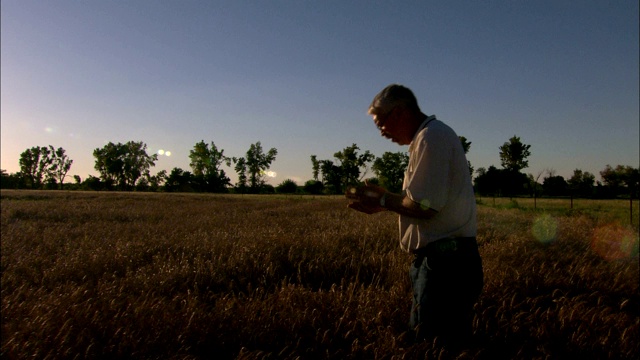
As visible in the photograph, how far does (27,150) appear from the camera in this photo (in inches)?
4946

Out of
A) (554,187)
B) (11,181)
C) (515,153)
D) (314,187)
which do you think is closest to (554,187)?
(554,187)

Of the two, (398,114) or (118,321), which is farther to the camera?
(118,321)

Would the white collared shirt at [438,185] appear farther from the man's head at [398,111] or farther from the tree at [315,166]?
the tree at [315,166]

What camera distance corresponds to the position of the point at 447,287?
6.55 ft

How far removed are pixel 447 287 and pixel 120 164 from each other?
391 ft

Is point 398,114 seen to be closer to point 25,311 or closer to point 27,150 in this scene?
point 25,311

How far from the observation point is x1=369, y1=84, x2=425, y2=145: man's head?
79.0 inches

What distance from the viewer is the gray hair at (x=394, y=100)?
200 cm

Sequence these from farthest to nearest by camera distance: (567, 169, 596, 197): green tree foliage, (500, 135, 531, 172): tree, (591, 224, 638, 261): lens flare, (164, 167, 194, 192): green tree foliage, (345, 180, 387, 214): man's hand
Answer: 1. (164, 167, 194, 192): green tree foliage
2. (567, 169, 596, 197): green tree foliage
3. (500, 135, 531, 172): tree
4. (591, 224, 638, 261): lens flare
5. (345, 180, 387, 214): man's hand

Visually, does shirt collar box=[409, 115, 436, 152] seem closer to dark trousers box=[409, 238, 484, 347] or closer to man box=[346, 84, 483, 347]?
man box=[346, 84, 483, 347]

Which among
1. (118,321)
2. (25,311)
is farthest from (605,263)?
(25,311)

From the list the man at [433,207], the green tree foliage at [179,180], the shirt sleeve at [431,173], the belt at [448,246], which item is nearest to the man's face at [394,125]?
the man at [433,207]

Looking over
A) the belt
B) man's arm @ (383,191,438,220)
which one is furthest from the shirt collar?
the belt

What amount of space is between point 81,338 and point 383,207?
167 cm
